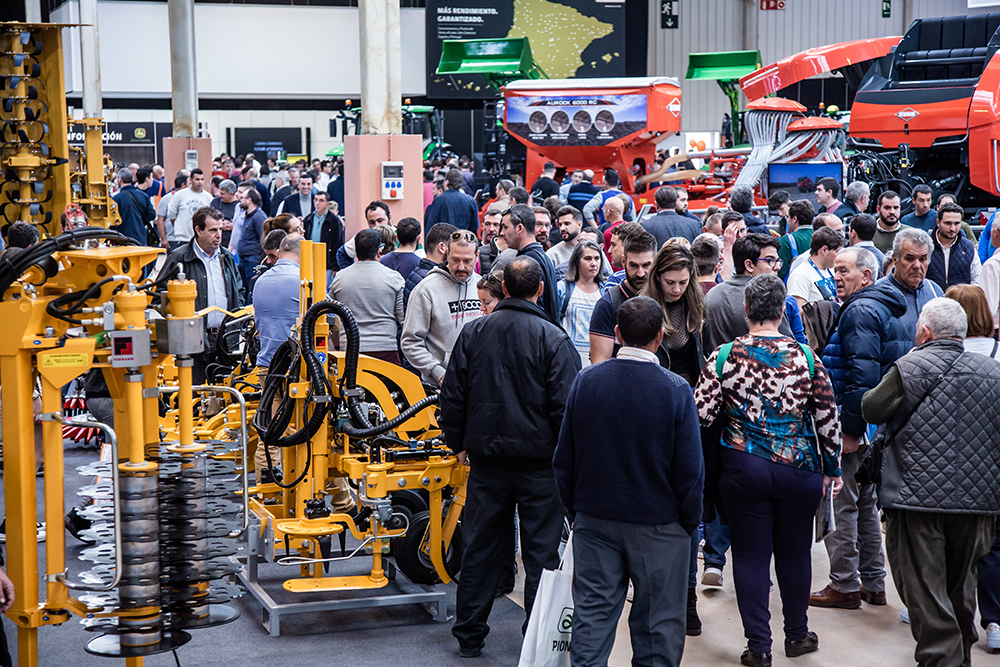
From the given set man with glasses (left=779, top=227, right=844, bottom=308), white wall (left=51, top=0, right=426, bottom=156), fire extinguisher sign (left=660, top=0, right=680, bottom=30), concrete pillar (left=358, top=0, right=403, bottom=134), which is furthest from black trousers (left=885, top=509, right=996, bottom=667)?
fire extinguisher sign (left=660, top=0, right=680, bottom=30)

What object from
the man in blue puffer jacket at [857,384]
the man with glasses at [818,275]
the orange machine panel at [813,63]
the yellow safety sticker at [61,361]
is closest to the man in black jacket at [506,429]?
the man in blue puffer jacket at [857,384]

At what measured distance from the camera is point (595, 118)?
45.0 feet

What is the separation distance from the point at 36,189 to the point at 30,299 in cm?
601

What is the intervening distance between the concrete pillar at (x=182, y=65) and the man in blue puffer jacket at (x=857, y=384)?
13.4m

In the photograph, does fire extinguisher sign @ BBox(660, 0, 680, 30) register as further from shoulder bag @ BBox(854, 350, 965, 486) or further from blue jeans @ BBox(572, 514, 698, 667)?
blue jeans @ BBox(572, 514, 698, 667)

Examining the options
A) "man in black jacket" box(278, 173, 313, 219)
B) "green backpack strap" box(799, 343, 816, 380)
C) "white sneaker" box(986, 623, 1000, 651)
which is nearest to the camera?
"green backpack strap" box(799, 343, 816, 380)

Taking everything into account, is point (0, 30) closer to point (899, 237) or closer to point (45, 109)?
point (45, 109)

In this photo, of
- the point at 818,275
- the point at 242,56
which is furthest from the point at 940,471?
the point at 242,56

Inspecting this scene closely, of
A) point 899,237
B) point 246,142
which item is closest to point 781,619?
point 899,237

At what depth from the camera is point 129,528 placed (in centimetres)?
314

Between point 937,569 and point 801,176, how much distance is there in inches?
338

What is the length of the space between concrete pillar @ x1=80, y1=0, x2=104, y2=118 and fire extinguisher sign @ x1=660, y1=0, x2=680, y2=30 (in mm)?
14807

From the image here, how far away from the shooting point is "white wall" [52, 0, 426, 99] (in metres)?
23.2

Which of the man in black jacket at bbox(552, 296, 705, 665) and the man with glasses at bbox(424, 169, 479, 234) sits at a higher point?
the man with glasses at bbox(424, 169, 479, 234)
